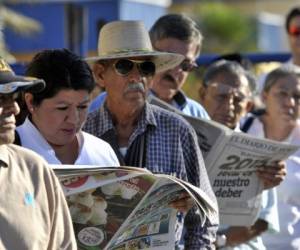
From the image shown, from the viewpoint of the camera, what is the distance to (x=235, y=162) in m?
6.57

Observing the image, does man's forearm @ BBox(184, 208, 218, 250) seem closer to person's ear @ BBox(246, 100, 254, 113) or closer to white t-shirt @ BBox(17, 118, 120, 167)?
white t-shirt @ BBox(17, 118, 120, 167)

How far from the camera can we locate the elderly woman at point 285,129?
7301mm

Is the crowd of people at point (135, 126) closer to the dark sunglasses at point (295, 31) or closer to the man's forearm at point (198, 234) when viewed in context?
the man's forearm at point (198, 234)

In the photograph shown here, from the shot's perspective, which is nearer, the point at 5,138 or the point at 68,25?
the point at 5,138

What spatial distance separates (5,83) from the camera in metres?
4.61

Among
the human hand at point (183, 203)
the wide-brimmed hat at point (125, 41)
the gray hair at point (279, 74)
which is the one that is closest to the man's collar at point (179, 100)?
the wide-brimmed hat at point (125, 41)

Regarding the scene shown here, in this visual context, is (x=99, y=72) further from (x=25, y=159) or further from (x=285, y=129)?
(x=285, y=129)

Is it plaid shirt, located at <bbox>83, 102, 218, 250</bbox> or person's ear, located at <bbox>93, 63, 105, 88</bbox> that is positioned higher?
person's ear, located at <bbox>93, 63, 105, 88</bbox>

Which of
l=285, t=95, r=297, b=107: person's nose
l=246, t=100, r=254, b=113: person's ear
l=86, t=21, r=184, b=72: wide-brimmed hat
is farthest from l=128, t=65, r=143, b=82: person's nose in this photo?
l=285, t=95, r=297, b=107: person's nose

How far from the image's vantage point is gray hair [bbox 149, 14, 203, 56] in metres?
6.77

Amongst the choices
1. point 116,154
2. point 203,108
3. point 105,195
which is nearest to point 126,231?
point 105,195

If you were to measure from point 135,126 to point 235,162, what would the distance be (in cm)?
91

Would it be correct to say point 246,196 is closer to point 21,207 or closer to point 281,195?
point 281,195

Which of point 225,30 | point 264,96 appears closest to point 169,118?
point 264,96
